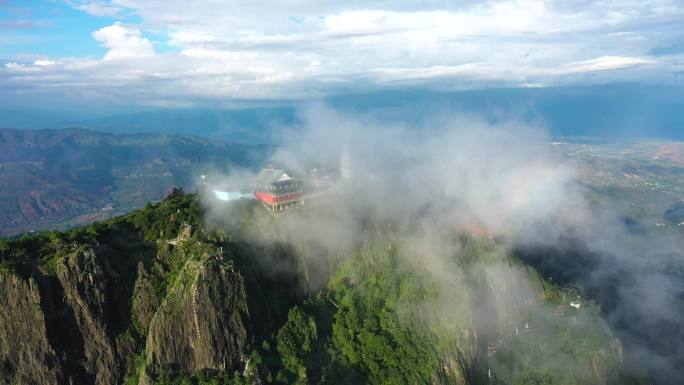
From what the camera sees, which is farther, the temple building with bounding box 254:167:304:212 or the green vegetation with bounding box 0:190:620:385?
the temple building with bounding box 254:167:304:212

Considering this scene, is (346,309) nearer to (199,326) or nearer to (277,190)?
(199,326)

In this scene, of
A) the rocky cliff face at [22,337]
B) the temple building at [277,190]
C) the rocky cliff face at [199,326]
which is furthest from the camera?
the temple building at [277,190]

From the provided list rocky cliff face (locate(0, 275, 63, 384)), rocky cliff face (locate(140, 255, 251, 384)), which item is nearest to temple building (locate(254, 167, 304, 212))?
rocky cliff face (locate(140, 255, 251, 384))

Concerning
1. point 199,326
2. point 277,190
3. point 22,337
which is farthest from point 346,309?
point 22,337

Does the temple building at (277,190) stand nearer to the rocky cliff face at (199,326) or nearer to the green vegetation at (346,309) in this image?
the green vegetation at (346,309)

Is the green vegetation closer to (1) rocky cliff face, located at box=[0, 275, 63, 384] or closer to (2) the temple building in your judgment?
(1) rocky cliff face, located at box=[0, 275, 63, 384]

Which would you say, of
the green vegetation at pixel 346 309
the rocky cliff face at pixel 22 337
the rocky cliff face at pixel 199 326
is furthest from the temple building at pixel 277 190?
the rocky cliff face at pixel 22 337

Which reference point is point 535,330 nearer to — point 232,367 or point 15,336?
point 232,367

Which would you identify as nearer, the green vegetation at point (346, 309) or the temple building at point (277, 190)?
the green vegetation at point (346, 309)

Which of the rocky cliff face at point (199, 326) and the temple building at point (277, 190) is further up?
the temple building at point (277, 190)

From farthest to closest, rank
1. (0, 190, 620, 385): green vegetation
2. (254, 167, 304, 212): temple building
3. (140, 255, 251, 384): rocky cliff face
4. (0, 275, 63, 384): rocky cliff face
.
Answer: (254, 167, 304, 212): temple building → (0, 190, 620, 385): green vegetation → (140, 255, 251, 384): rocky cliff face → (0, 275, 63, 384): rocky cliff face
